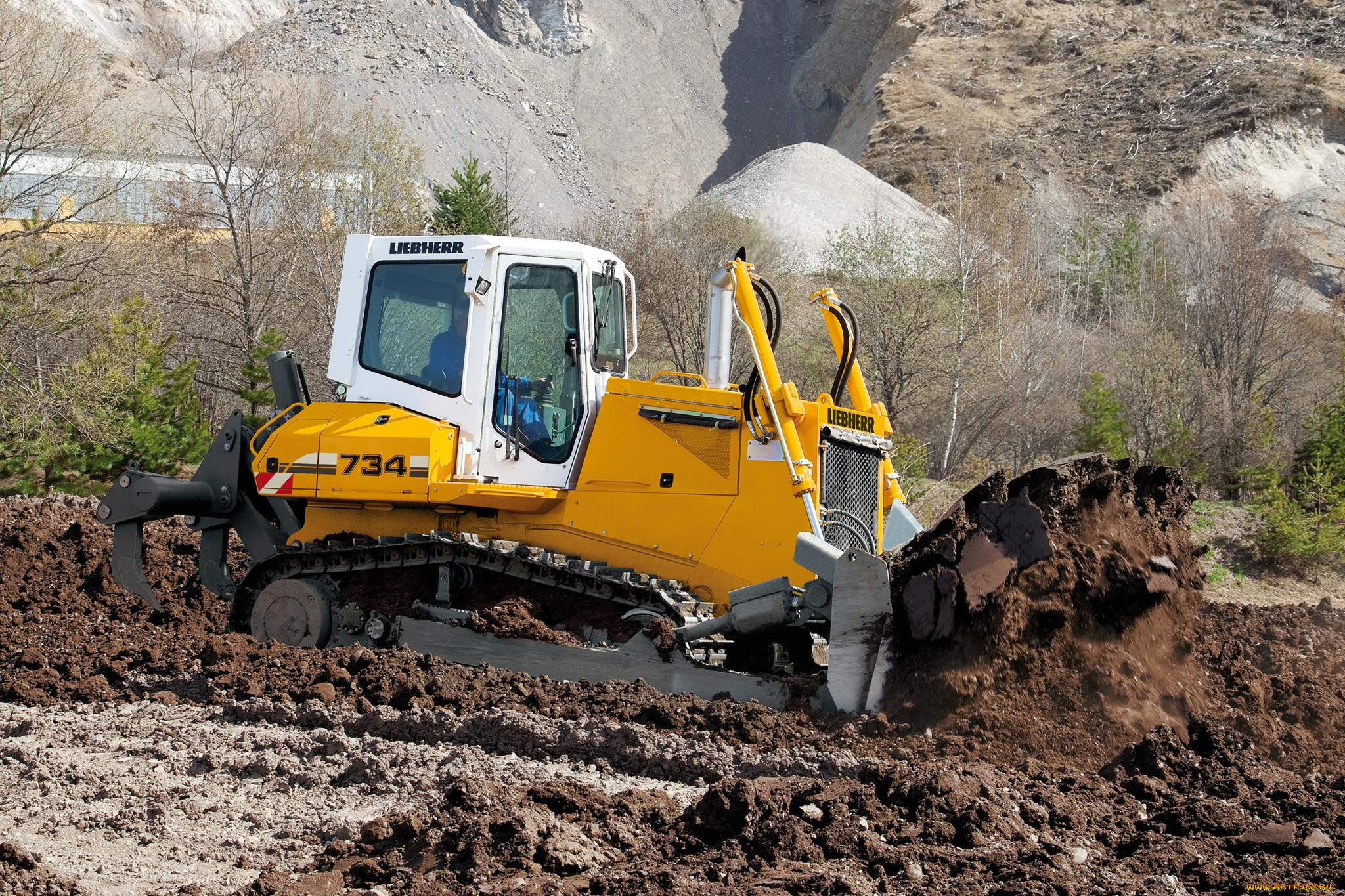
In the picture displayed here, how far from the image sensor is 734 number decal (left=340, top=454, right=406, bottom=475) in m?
7.11

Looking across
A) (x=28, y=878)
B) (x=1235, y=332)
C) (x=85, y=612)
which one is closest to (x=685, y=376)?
(x=28, y=878)

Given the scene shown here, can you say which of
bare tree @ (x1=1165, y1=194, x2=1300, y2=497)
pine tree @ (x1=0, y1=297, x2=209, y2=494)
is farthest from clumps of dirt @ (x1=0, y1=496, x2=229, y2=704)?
bare tree @ (x1=1165, y1=194, x2=1300, y2=497)

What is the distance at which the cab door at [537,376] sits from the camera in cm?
721

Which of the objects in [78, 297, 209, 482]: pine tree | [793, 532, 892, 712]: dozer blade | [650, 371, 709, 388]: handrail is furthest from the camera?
[78, 297, 209, 482]: pine tree

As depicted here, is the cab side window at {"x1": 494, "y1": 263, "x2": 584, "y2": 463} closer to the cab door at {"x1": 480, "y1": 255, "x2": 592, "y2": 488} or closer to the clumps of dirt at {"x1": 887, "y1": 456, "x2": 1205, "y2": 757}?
the cab door at {"x1": 480, "y1": 255, "x2": 592, "y2": 488}

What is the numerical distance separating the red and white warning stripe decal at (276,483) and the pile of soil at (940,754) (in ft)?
3.26

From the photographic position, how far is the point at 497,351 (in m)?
7.20

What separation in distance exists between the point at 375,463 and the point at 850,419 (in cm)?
300

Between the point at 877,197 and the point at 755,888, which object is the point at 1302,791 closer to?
the point at 755,888

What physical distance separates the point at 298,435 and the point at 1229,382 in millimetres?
22028

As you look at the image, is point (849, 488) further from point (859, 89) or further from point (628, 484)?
point (859, 89)

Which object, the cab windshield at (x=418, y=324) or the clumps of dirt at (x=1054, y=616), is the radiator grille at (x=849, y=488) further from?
the cab windshield at (x=418, y=324)

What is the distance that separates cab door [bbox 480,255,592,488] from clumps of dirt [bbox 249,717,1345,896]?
8.79 feet

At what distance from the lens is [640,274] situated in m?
28.9
